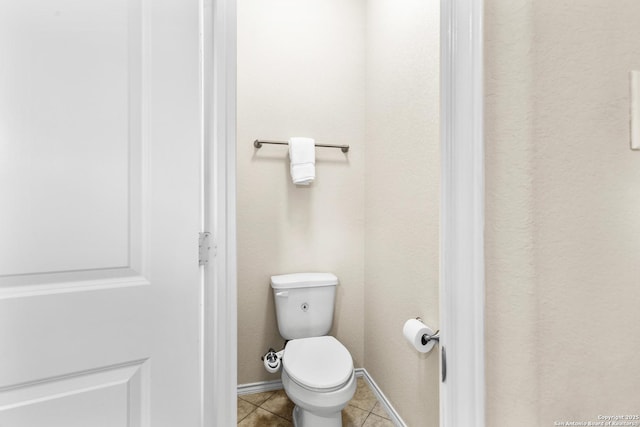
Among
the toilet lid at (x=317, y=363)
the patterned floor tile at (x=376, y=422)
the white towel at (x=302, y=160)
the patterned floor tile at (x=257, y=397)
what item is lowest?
the patterned floor tile at (x=376, y=422)

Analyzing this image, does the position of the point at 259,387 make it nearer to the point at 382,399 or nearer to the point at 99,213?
the point at 382,399

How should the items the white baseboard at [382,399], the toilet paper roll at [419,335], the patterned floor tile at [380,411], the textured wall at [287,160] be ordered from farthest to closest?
the textured wall at [287,160]
the patterned floor tile at [380,411]
the white baseboard at [382,399]
the toilet paper roll at [419,335]

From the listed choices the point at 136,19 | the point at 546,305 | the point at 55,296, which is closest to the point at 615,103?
the point at 546,305

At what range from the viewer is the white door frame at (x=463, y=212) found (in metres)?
0.56

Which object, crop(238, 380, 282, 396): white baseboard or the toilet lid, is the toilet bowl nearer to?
the toilet lid

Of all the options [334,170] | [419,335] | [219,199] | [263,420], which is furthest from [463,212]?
[263,420]

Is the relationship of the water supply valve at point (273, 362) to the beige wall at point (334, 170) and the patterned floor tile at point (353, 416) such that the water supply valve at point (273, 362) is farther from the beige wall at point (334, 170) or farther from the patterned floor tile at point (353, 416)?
the patterned floor tile at point (353, 416)

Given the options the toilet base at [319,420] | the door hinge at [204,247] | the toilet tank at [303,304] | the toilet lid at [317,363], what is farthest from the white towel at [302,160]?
the toilet base at [319,420]

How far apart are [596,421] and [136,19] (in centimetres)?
119

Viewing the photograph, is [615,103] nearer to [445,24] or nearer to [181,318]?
[445,24]

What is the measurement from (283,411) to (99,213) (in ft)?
5.27

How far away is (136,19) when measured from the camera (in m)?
0.73

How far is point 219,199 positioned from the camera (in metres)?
0.92

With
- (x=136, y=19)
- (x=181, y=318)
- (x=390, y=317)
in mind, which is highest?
(x=136, y=19)
